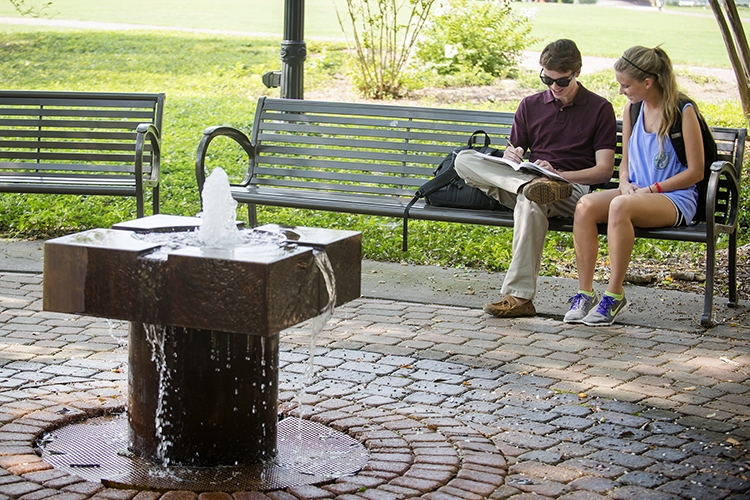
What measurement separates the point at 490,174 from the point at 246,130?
6.44 meters

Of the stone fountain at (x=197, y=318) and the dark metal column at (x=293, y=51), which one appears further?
the dark metal column at (x=293, y=51)

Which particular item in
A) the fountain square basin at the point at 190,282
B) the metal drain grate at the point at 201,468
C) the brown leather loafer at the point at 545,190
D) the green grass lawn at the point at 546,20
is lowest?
the metal drain grate at the point at 201,468

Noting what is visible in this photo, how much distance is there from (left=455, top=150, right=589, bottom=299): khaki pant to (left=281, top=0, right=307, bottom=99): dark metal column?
7.29 ft

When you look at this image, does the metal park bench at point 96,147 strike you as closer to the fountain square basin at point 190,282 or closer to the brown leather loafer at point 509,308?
the brown leather loafer at point 509,308

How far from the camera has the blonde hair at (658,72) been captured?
5672 millimetres

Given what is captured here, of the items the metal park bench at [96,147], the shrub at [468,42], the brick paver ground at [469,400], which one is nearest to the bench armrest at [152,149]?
the metal park bench at [96,147]

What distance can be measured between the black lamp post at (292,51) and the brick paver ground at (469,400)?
242cm

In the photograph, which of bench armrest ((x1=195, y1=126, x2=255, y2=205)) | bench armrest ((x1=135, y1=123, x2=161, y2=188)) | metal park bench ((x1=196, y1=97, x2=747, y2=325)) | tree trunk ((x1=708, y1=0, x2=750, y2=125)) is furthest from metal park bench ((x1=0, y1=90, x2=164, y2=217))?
tree trunk ((x1=708, y1=0, x2=750, y2=125))

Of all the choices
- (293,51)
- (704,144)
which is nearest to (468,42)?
(293,51)

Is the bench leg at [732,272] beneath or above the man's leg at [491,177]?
beneath

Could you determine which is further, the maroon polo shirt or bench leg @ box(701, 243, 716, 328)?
the maroon polo shirt

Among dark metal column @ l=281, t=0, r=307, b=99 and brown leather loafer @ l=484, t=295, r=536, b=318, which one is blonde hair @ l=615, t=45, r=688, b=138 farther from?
dark metal column @ l=281, t=0, r=307, b=99

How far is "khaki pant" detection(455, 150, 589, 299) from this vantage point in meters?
5.77

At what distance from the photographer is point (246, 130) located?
471 inches
